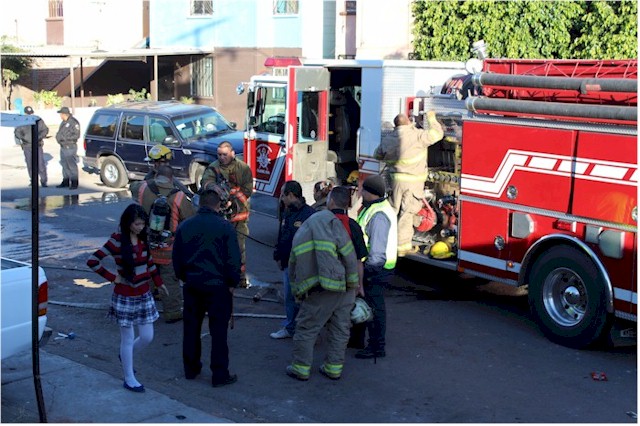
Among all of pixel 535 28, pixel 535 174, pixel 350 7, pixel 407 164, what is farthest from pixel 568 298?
pixel 350 7

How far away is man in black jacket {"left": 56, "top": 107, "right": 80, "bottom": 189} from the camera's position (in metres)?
18.3

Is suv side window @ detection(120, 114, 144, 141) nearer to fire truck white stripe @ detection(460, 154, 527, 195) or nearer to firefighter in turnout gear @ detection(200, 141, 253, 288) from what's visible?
firefighter in turnout gear @ detection(200, 141, 253, 288)

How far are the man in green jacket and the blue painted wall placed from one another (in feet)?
68.8

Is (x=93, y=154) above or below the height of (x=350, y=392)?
above

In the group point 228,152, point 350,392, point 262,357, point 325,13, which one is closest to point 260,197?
point 228,152

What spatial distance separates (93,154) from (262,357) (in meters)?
11.8

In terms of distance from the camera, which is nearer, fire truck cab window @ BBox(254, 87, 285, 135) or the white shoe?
the white shoe

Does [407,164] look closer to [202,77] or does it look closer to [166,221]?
[166,221]

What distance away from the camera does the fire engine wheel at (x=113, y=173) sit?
18828 millimetres

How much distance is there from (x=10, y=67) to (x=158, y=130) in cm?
1587

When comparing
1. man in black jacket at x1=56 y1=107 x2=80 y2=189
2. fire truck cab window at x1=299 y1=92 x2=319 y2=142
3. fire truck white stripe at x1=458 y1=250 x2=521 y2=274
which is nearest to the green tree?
man in black jacket at x1=56 y1=107 x2=80 y2=189

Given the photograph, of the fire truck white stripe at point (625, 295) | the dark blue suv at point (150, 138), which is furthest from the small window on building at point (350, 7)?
the fire truck white stripe at point (625, 295)

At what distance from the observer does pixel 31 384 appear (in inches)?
298

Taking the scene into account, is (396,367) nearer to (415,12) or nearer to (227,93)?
(415,12)
